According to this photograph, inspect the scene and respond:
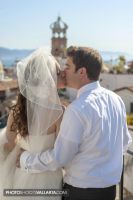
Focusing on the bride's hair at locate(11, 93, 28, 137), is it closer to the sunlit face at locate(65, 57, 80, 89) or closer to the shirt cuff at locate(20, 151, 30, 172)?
the shirt cuff at locate(20, 151, 30, 172)

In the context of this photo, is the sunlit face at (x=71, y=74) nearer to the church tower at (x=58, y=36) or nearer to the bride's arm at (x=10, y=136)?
the bride's arm at (x=10, y=136)

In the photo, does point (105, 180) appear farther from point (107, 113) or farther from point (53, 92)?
point (53, 92)

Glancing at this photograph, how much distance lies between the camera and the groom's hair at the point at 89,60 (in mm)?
2148

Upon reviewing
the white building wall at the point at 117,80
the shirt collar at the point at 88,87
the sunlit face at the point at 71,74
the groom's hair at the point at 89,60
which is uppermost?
the groom's hair at the point at 89,60

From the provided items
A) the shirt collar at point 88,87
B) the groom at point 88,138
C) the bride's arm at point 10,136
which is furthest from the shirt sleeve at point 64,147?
the bride's arm at point 10,136

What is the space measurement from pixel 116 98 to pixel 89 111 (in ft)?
0.85

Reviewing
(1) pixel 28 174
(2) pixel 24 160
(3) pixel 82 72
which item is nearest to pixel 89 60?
(3) pixel 82 72

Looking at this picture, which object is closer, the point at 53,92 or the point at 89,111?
the point at 89,111

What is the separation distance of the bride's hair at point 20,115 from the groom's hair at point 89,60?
17.2 inches

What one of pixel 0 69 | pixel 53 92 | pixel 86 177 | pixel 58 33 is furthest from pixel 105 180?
pixel 58 33

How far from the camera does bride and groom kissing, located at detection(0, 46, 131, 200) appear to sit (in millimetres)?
2150

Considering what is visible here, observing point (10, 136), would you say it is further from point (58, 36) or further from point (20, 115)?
point (58, 36)

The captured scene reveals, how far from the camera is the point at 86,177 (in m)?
2.21

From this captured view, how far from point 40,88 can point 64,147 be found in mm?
397
